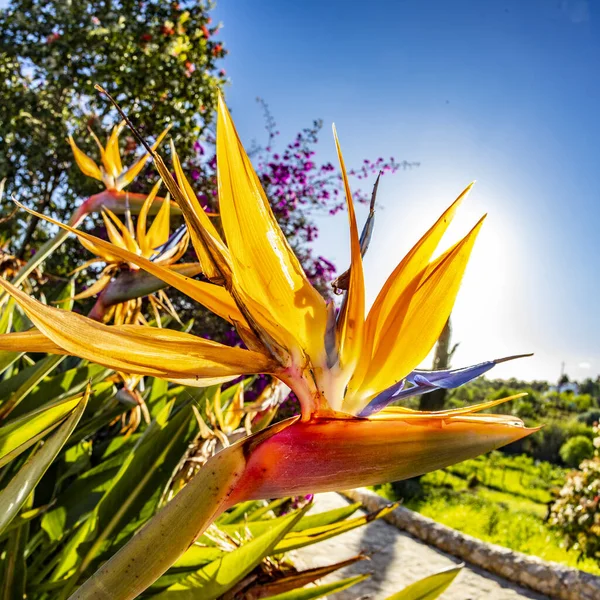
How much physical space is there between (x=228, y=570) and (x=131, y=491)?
0.30 metres

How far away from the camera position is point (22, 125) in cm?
577

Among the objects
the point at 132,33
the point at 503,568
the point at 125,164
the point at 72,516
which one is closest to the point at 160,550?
the point at 72,516

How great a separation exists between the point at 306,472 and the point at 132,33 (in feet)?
18.6

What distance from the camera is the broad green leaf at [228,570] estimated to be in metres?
0.91

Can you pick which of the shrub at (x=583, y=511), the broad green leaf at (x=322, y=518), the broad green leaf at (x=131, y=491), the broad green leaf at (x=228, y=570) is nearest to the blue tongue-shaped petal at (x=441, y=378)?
the broad green leaf at (x=228, y=570)

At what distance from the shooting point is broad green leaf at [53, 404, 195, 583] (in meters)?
1.11

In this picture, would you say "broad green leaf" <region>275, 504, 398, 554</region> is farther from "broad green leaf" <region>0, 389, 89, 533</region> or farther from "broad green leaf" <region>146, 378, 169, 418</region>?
"broad green leaf" <region>146, 378, 169, 418</region>

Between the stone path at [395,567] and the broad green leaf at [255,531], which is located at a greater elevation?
the broad green leaf at [255,531]

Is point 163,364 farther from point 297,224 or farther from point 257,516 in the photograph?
point 297,224

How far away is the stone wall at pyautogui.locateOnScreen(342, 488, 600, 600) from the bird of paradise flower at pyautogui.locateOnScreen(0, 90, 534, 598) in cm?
427

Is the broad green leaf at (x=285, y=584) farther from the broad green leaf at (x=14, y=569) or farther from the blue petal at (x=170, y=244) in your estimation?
the blue petal at (x=170, y=244)

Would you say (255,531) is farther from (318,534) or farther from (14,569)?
(14,569)

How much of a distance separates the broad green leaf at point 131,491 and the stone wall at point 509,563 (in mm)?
3803

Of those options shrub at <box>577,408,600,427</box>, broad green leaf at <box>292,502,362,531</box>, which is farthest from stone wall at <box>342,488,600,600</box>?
shrub at <box>577,408,600,427</box>
